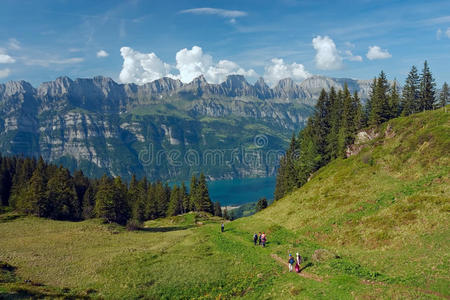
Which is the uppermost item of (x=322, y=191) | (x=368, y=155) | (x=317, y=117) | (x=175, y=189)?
(x=317, y=117)

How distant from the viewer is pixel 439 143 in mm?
49469

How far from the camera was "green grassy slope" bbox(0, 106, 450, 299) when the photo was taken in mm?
26156

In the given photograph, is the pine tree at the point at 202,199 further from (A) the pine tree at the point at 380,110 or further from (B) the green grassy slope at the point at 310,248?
(A) the pine tree at the point at 380,110

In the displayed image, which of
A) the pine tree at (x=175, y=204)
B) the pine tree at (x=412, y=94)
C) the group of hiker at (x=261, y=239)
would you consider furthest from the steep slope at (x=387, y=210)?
the pine tree at (x=175, y=204)

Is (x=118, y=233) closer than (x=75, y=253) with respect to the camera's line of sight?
No

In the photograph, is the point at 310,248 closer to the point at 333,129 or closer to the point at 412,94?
the point at 333,129

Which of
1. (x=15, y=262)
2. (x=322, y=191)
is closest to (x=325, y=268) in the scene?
(x=322, y=191)

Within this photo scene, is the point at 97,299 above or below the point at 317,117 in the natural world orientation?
below

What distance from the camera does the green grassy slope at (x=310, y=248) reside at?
26.2m

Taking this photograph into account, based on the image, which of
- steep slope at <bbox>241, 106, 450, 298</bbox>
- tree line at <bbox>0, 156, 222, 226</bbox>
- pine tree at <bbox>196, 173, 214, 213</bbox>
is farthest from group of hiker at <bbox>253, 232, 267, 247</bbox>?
pine tree at <bbox>196, 173, 214, 213</bbox>

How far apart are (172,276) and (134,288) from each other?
15.1 feet

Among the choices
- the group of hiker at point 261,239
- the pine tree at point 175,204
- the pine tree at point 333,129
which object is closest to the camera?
the group of hiker at point 261,239

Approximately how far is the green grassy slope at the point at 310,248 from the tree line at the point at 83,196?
1993 cm

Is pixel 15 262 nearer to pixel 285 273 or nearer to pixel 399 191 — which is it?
Answer: pixel 285 273
